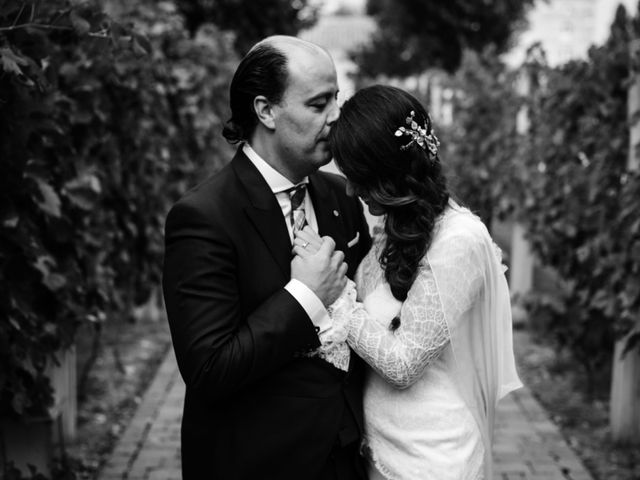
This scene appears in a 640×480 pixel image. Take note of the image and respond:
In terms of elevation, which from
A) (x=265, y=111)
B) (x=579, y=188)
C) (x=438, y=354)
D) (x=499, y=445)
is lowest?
(x=499, y=445)

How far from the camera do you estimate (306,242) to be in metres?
2.51

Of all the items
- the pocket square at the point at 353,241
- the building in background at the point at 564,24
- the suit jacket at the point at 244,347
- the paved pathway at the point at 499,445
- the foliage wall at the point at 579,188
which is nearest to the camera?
the suit jacket at the point at 244,347

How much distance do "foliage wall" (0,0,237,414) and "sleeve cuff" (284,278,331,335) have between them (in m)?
1.13

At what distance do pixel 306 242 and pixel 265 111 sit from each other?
0.41 meters

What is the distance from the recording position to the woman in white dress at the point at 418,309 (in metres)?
2.45

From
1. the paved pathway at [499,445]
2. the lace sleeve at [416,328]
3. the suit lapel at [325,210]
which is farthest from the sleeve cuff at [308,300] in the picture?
the paved pathway at [499,445]

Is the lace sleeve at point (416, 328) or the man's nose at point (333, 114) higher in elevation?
the man's nose at point (333, 114)

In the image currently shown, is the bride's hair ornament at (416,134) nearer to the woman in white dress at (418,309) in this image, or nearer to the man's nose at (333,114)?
the woman in white dress at (418,309)

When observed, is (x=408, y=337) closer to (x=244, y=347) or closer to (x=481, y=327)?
(x=481, y=327)

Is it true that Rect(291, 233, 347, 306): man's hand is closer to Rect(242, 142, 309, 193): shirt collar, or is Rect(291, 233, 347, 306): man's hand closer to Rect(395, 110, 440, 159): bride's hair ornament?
Rect(242, 142, 309, 193): shirt collar

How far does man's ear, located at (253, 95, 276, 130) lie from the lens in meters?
2.55

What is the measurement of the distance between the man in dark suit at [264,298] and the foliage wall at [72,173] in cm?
82

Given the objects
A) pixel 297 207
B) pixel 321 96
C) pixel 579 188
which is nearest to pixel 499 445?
pixel 579 188

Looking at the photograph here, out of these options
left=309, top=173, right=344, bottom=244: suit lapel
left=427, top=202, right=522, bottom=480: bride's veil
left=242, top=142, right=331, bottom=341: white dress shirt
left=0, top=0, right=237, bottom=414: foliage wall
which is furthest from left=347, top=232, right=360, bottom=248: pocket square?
left=0, top=0, right=237, bottom=414: foliage wall
